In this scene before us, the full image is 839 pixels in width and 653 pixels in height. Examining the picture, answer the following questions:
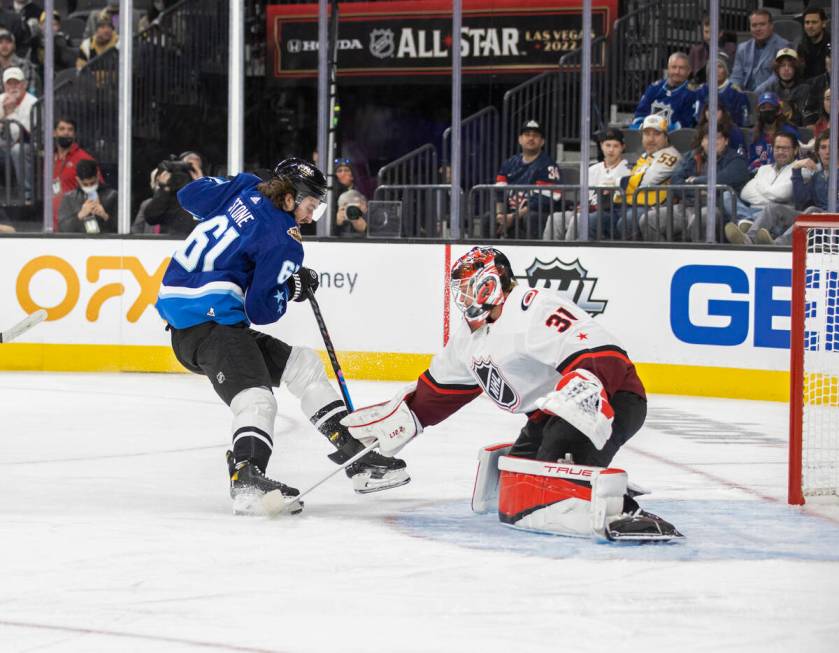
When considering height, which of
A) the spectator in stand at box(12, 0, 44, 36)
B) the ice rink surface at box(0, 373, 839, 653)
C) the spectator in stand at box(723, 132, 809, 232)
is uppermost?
the spectator in stand at box(12, 0, 44, 36)

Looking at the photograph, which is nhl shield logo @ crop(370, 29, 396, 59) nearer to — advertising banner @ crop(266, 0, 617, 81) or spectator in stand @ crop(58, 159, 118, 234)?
advertising banner @ crop(266, 0, 617, 81)

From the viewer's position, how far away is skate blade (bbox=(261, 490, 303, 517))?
12.8 feet

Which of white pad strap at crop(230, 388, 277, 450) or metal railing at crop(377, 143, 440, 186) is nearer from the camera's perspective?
white pad strap at crop(230, 388, 277, 450)

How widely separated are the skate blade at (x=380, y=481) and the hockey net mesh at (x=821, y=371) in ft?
4.20

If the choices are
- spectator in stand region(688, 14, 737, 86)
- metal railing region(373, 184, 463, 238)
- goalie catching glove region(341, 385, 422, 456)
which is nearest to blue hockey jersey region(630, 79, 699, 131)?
spectator in stand region(688, 14, 737, 86)

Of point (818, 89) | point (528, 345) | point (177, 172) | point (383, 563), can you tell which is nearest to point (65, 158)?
point (177, 172)

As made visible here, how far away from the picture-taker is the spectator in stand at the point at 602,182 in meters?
7.62

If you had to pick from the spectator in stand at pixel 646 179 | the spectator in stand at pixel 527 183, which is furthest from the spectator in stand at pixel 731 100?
the spectator in stand at pixel 527 183

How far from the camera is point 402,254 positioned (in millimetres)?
7867

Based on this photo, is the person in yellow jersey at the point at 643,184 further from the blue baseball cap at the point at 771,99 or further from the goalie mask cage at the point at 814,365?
the goalie mask cage at the point at 814,365

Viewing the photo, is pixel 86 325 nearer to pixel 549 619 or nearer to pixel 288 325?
pixel 288 325

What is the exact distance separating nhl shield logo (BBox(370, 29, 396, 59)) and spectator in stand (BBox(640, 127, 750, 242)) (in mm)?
3093

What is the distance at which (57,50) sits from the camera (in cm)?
1023

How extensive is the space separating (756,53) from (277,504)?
5.38 m
